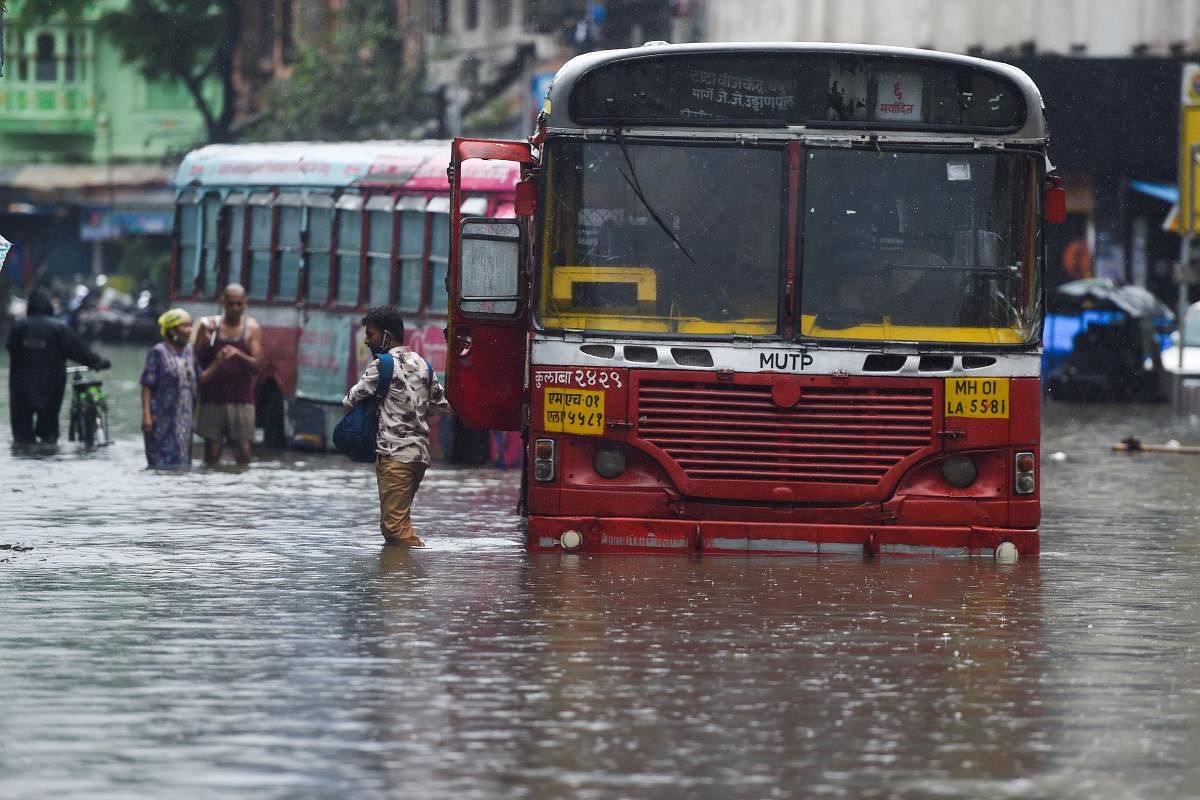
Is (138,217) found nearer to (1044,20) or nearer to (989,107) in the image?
(1044,20)

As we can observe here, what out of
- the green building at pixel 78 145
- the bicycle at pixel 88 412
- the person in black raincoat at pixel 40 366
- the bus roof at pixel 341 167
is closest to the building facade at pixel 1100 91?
the bus roof at pixel 341 167

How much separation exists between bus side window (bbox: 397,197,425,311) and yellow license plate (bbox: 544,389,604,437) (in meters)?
10.2

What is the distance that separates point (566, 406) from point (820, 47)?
228 centimetres

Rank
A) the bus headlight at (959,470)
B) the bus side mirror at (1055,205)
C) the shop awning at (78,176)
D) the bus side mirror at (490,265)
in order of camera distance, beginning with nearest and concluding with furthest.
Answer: the bus side mirror at (1055,205)
the bus headlight at (959,470)
the bus side mirror at (490,265)
the shop awning at (78,176)

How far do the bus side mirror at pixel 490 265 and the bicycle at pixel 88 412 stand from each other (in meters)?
11.9

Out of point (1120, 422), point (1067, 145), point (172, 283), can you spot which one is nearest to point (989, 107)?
point (172, 283)

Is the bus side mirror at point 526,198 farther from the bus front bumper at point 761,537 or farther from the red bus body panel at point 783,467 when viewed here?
the bus front bumper at point 761,537

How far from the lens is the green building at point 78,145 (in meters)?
73.6

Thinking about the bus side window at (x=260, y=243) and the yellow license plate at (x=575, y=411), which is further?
the bus side window at (x=260, y=243)

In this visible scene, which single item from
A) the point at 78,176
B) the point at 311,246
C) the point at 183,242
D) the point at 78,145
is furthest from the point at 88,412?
the point at 78,145

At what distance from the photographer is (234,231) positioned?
27.5 metres

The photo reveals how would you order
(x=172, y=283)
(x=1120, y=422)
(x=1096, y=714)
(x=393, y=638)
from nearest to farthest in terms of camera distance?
(x=1096, y=714), (x=393, y=638), (x=172, y=283), (x=1120, y=422)

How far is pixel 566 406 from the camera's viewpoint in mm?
14305

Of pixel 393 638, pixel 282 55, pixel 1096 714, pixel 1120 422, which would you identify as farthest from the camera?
pixel 282 55
